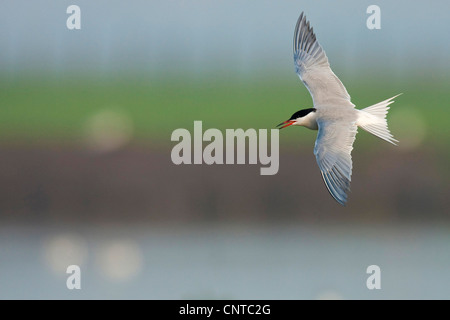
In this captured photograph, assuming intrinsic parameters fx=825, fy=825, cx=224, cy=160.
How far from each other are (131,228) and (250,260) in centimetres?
253

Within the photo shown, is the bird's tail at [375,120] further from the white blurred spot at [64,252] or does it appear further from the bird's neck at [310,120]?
the white blurred spot at [64,252]

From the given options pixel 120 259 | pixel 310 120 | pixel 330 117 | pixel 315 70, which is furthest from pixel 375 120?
pixel 120 259

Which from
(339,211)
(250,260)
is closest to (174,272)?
(250,260)

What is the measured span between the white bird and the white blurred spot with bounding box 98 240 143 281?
10.4 feet

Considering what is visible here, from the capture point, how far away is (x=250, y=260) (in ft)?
28.8

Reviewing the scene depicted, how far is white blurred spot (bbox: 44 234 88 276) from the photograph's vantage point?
8562 millimetres

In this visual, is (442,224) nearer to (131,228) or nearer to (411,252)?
(411,252)

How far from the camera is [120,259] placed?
30.4ft

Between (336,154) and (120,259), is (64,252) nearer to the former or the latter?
(120,259)

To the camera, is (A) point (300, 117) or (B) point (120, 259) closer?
(A) point (300, 117)

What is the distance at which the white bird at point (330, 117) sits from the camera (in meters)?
5.21

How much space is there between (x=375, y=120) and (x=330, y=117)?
30 centimetres

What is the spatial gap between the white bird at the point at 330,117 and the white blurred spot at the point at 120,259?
318cm

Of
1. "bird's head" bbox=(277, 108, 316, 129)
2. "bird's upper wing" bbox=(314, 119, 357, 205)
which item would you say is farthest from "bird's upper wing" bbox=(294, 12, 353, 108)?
"bird's upper wing" bbox=(314, 119, 357, 205)
